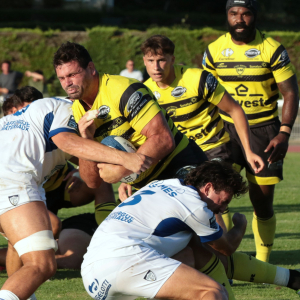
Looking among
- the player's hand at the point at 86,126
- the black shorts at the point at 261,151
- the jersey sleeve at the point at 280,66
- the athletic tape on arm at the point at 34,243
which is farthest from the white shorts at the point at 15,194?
the jersey sleeve at the point at 280,66

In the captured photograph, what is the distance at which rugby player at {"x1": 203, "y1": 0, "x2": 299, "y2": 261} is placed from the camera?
544 centimetres

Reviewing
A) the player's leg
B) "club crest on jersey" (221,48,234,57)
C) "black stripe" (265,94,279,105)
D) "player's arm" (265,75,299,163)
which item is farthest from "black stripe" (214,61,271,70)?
the player's leg

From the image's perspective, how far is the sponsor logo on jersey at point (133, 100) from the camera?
3822 millimetres

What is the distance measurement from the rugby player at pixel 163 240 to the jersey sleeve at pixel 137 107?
0.50 m

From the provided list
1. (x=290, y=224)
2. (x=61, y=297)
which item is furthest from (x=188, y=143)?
Result: (x=290, y=224)

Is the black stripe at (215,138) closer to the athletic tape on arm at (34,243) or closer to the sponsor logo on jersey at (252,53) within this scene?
A: the sponsor logo on jersey at (252,53)

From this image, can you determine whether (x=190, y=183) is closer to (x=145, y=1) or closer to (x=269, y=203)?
(x=269, y=203)

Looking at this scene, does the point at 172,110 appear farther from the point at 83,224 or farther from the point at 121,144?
the point at 83,224

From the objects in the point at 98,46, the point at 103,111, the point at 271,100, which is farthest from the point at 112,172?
the point at 98,46

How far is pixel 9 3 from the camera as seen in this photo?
31719mm

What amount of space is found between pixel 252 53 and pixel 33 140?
2.67 m

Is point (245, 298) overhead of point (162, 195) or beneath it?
beneath

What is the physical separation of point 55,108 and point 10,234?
1.00m

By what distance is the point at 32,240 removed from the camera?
3680mm
